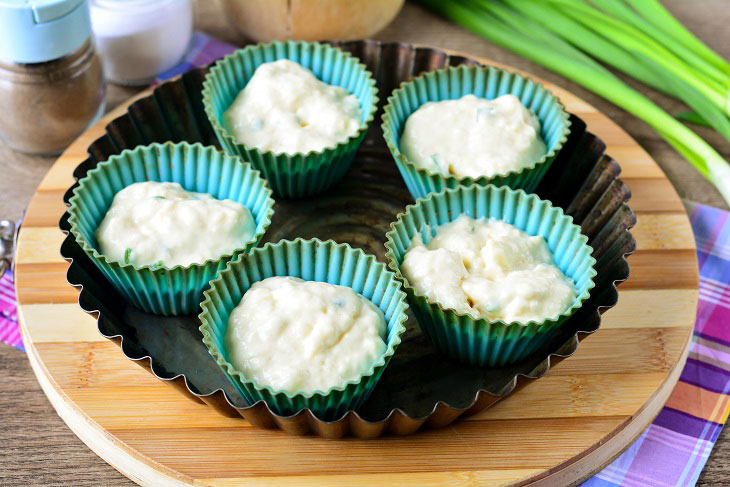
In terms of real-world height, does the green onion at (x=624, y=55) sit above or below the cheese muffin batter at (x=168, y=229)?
above

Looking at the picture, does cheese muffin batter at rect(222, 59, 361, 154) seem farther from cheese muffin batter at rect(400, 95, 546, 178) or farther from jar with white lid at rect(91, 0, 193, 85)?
jar with white lid at rect(91, 0, 193, 85)

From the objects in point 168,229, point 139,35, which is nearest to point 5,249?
point 168,229

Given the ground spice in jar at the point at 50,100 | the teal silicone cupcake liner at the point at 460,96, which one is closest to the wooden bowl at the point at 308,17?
the teal silicone cupcake liner at the point at 460,96

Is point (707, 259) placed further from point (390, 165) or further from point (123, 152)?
point (123, 152)

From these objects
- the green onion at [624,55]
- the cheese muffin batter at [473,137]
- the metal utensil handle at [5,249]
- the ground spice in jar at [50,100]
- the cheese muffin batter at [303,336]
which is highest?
the green onion at [624,55]

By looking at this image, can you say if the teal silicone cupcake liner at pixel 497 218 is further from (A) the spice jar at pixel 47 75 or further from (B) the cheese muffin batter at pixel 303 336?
(A) the spice jar at pixel 47 75

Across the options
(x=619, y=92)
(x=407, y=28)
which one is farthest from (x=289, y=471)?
(x=407, y=28)
